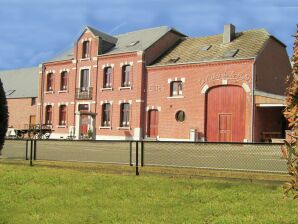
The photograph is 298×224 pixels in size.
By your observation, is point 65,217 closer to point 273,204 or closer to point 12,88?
point 273,204

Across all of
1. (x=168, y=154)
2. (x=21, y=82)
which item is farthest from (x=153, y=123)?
(x=168, y=154)

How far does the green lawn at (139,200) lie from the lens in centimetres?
621

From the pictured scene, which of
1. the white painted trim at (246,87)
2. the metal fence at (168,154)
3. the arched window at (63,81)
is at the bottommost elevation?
the metal fence at (168,154)

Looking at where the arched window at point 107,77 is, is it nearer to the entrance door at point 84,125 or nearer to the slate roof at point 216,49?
the entrance door at point 84,125

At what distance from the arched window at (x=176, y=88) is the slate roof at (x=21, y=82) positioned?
1928cm

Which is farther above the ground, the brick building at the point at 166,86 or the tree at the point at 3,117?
the brick building at the point at 166,86

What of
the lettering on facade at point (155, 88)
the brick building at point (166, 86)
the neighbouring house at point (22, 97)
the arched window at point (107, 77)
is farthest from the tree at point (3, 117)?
the neighbouring house at point (22, 97)

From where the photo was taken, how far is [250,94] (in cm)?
3053

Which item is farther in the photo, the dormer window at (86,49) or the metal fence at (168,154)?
the dormer window at (86,49)

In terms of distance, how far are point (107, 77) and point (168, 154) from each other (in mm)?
29533

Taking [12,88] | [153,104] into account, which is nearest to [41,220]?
[153,104]

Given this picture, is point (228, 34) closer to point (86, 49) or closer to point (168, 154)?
point (86, 49)

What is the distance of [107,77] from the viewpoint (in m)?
39.1

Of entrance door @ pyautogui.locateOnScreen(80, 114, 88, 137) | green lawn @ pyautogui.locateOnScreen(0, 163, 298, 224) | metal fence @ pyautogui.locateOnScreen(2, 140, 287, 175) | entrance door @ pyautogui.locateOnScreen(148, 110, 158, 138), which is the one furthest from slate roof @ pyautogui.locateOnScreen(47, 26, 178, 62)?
green lawn @ pyautogui.locateOnScreen(0, 163, 298, 224)
